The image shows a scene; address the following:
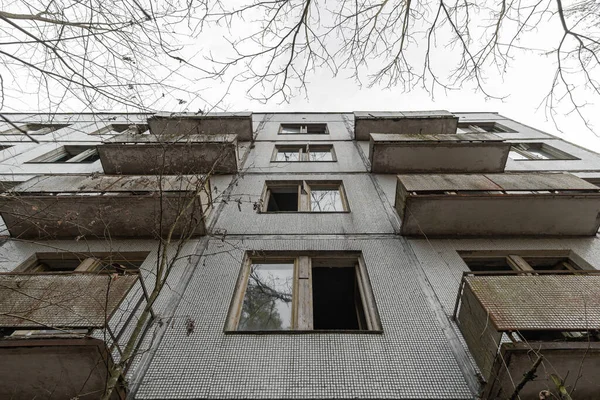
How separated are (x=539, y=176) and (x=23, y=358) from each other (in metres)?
9.35

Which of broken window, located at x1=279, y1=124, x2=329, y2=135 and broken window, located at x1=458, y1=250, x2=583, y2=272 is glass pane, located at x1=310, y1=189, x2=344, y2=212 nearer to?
broken window, located at x1=458, y1=250, x2=583, y2=272

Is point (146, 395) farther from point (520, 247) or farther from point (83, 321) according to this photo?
point (520, 247)

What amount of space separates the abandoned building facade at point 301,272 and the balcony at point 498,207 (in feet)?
0.12

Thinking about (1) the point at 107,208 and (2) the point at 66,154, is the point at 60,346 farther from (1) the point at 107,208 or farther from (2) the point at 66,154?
(2) the point at 66,154

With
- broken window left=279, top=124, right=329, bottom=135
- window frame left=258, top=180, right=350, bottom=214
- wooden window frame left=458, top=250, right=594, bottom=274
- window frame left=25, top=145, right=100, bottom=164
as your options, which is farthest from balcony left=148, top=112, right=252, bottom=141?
wooden window frame left=458, top=250, right=594, bottom=274

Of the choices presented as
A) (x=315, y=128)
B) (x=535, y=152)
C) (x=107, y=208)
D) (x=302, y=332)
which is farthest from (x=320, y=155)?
(x=535, y=152)

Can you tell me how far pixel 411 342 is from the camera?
12.1 feet

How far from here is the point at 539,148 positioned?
10891mm

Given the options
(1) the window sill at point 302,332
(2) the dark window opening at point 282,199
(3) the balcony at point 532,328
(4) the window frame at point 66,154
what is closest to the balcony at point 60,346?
(1) the window sill at point 302,332

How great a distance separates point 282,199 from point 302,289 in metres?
4.27

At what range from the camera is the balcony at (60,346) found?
289 cm

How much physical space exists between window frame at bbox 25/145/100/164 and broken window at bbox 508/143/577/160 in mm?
15913

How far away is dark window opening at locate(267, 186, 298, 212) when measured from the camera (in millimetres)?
8219

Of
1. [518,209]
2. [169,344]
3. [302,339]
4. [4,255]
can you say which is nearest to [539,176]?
[518,209]
